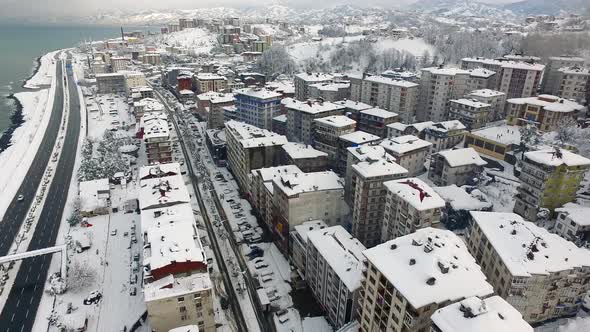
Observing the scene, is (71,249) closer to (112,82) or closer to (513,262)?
(513,262)

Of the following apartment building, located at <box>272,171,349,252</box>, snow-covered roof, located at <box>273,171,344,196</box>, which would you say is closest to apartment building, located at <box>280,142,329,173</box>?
apartment building, located at <box>272,171,349,252</box>

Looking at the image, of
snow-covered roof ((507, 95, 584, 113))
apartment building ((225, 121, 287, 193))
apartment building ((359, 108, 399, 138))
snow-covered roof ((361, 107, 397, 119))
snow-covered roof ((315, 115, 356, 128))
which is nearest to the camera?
apartment building ((225, 121, 287, 193))

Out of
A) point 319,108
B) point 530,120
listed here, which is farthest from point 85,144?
point 530,120

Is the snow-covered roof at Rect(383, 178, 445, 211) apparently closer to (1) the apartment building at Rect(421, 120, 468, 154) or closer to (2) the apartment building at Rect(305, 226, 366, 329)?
(2) the apartment building at Rect(305, 226, 366, 329)

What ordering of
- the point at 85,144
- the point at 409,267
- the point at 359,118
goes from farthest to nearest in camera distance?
the point at 85,144 < the point at 359,118 < the point at 409,267

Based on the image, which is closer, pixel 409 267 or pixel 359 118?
Result: pixel 409 267

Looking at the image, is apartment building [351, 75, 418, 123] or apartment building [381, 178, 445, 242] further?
apartment building [351, 75, 418, 123]

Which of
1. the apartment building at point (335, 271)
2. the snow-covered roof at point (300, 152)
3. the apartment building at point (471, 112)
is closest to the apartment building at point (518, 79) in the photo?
the apartment building at point (471, 112)
